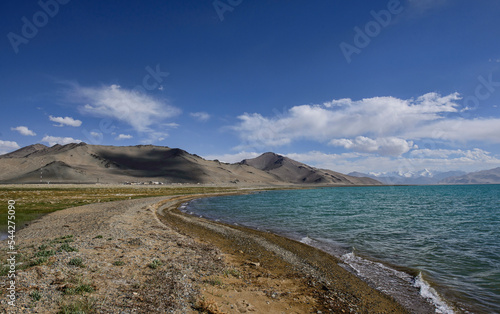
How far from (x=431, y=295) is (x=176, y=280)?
38.1 feet

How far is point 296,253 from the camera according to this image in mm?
17062

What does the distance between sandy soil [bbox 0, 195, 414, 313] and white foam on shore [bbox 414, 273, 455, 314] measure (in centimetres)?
198

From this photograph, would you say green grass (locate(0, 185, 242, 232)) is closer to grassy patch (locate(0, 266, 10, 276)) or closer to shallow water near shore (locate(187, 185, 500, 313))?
grassy patch (locate(0, 266, 10, 276))

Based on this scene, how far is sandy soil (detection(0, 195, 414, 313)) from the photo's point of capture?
27.0 feet

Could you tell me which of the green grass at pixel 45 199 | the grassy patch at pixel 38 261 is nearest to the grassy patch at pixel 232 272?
the grassy patch at pixel 38 261

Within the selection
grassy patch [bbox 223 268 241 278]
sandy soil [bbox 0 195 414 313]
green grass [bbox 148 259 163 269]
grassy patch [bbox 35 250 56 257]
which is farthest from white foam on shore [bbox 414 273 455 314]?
grassy patch [bbox 35 250 56 257]

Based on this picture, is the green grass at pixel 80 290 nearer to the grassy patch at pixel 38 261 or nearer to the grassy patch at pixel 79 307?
the grassy patch at pixel 79 307

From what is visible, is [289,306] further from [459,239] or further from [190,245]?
[459,239]

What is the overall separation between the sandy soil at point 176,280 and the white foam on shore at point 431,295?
6.49 ft

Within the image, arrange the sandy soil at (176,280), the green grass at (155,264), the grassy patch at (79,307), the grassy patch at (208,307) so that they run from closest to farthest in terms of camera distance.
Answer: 1. the grassy patch at (79,307)
2. the grassy patch at (208,307)
3. the sandy soil at (176,280)
4. the green grass at (155,264)

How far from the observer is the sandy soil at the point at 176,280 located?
27.0 ft

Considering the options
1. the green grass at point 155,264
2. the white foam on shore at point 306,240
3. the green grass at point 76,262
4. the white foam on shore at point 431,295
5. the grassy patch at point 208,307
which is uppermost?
the green grass at point 76,262

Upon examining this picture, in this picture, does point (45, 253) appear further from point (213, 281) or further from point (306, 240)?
point (306, 240)

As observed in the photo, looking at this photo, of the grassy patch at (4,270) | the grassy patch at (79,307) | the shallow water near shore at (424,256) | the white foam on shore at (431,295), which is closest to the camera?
the grassy patch at (79,307)
